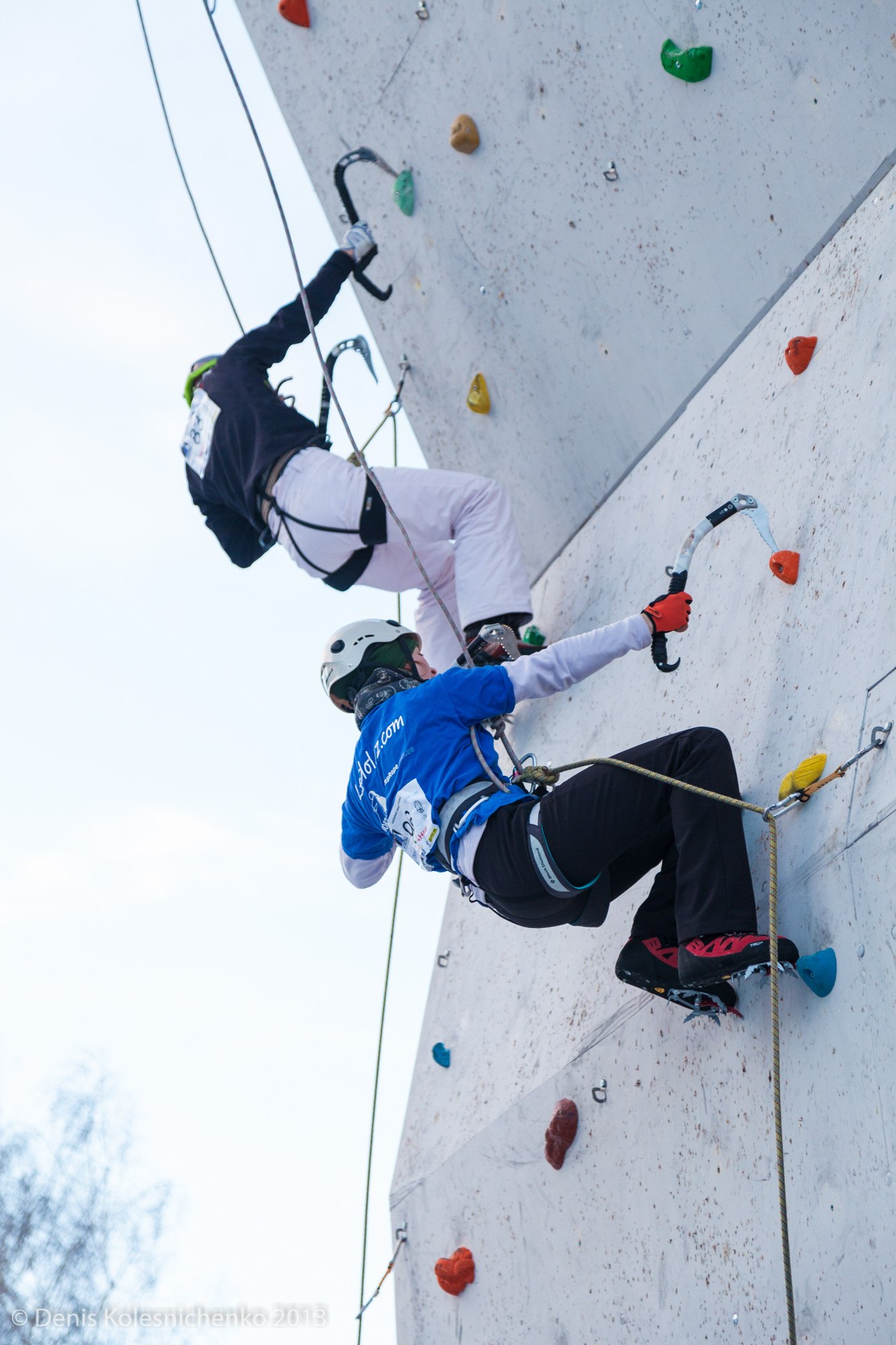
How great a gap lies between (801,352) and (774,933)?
1.36 meters

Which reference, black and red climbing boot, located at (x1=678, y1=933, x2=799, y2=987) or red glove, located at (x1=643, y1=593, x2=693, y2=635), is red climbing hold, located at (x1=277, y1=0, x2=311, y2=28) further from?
black and red climbing boot, located at (x1=678, y1=933, x2=799, y2=987)

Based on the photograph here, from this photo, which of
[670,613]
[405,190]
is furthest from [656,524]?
[405,190]

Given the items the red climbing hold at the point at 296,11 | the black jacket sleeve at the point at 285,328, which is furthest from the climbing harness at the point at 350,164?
the red climbing hold at the point at 296,11

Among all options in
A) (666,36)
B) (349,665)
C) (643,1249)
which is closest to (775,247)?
(666,36)

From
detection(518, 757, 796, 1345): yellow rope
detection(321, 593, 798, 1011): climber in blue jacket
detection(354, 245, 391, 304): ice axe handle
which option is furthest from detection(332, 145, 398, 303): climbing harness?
detection(518, 757, 796, 1345): yellow rope

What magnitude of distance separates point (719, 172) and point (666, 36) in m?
0.33

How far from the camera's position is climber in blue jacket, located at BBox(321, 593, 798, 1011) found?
225cm

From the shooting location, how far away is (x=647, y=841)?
2557 mm

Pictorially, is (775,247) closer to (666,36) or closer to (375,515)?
(666,36)

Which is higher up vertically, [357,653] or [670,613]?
[670,613]

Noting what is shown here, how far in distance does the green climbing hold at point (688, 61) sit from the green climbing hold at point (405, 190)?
96cm

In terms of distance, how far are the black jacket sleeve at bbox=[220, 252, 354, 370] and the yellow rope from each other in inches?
61.7

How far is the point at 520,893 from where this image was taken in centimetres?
243

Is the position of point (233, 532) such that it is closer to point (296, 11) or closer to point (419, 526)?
point (419, 526)
